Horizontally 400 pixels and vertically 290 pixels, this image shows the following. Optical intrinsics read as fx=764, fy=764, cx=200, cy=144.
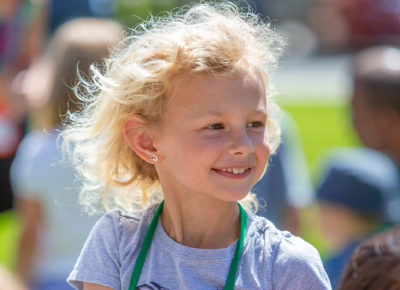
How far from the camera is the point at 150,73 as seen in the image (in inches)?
78.0

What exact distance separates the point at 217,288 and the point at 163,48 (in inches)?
24.9

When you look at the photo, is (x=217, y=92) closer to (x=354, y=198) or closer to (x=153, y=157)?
(x=153, y=157)

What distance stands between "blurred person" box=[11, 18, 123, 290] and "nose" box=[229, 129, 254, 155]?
4.59ft

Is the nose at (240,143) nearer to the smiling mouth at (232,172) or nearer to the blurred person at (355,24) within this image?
the smiling mouth at (232,172)

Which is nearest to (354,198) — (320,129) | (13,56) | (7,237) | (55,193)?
(55,193)

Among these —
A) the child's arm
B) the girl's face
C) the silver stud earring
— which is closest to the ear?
the silver stud earring

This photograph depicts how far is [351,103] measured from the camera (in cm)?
467

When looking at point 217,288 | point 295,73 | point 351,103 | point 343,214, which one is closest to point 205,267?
point 217,288

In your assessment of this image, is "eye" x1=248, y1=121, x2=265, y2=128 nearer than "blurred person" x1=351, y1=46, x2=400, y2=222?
Yes

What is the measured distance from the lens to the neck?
6.50 feet

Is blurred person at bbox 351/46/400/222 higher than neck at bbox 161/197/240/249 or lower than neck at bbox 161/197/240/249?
higher

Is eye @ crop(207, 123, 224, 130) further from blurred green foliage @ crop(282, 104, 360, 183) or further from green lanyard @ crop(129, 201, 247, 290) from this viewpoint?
blurred green foliage @ crop(282, 104, 360, 183)

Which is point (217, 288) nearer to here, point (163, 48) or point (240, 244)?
point (240, 244)

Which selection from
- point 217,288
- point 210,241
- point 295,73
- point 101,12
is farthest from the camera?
point 295,73
